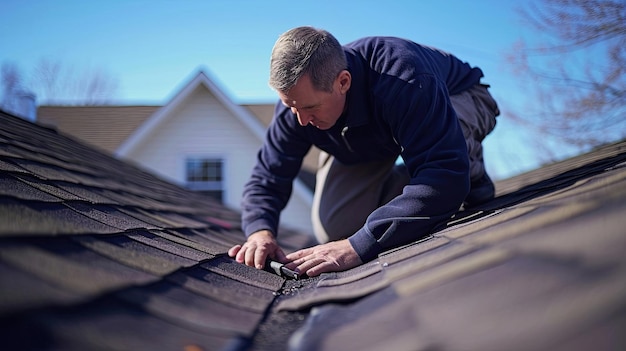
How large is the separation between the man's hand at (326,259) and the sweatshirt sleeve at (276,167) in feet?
2.92

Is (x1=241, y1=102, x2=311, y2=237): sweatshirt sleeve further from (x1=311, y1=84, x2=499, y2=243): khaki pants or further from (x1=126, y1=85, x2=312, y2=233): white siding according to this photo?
(x1=126, y1=85, x2=312, y2=233): white siding

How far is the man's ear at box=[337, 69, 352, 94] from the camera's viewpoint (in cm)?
255

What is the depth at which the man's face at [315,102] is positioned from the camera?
8.20ft

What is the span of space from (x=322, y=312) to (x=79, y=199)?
1.29 m

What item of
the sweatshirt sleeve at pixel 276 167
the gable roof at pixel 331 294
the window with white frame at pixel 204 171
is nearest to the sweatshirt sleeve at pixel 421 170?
the gable roof at pixel 331 294

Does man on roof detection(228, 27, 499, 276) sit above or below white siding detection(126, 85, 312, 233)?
above

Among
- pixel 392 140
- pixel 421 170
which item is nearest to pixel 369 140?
pixel 392 140

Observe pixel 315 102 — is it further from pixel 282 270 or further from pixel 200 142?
pixel 200 142

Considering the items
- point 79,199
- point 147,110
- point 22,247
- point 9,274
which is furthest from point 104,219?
point 147,110

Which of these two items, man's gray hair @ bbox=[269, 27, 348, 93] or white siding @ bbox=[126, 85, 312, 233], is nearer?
man's gray hair @ bbox=[269, 27, 348, 93]

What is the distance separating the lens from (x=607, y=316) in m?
0.79

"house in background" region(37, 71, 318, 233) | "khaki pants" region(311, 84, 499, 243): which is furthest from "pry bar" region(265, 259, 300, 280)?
"house in background" region(37, 71, 318, 233)

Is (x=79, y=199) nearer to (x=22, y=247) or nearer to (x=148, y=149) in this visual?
(x=22, y=247)

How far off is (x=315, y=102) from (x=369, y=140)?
538 mm
